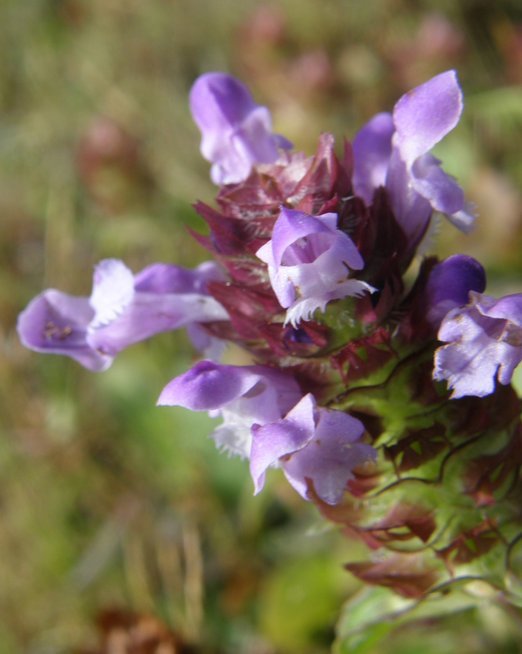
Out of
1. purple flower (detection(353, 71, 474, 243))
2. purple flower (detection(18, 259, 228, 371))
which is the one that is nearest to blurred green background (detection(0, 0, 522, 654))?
purple flower (detection(18, 259, 228, 371))

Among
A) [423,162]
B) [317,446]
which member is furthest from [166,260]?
[317,446]

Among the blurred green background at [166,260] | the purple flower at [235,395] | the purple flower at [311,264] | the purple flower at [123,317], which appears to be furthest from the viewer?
the blurred green background at [166,260]

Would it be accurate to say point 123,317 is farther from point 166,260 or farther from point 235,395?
point 166,260

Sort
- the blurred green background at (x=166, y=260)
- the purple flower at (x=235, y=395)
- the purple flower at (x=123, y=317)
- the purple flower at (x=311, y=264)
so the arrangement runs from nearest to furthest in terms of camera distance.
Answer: the purple flower at (x=311, y=264) < the purple flower at (x=235, y=395) < the purple flower at (x=123, y=317) < the blurred green background at (x=166, y=260)

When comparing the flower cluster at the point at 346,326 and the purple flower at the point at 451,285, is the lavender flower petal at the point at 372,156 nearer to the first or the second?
the flower cluster at the point at 346,326

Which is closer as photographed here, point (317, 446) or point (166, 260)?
point (317, 446)

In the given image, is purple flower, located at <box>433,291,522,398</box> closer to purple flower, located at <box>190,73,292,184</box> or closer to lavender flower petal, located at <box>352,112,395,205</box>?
lavender flower petal, located at <box>352,112,395,205</box>

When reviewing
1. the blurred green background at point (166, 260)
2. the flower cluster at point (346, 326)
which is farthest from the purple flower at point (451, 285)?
the blurred green background at point (166, 260)
